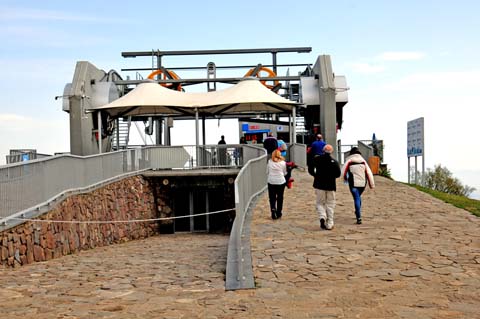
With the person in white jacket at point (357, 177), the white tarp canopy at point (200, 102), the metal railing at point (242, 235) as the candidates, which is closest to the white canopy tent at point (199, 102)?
the white tarp canopy at point (200, 102)

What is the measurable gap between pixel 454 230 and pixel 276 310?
6.44 meters

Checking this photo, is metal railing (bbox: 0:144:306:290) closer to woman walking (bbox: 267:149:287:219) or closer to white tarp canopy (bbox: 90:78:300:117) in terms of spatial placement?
woman walking (bbox: 267:149:287:219)

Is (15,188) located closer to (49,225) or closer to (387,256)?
(49,225)

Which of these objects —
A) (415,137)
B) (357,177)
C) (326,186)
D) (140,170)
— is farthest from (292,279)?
(415,137)

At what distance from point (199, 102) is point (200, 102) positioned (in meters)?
0.07

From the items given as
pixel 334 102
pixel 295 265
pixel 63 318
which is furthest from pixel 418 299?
pixel 334 102

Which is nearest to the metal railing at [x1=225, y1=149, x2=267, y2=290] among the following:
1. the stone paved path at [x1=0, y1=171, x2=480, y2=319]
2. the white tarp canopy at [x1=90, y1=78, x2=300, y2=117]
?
the stone paved path at [x1=0, y1=171, x2=480, y2=319]

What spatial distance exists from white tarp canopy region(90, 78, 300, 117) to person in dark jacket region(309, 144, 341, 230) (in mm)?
14344

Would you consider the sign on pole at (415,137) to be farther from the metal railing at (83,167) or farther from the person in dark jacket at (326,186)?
the person in dark jacket at (326,186)

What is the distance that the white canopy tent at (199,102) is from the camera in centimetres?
2630

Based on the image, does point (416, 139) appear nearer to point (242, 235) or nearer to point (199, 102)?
point (199, 102)

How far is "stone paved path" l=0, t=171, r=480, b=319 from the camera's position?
6.57 metres

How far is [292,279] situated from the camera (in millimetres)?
7809

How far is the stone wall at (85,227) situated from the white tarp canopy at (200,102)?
15.8 ft
